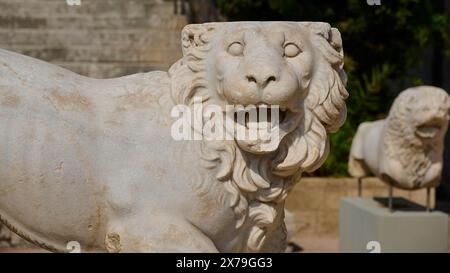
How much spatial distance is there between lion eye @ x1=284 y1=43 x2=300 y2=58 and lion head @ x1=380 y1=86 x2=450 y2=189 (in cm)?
385

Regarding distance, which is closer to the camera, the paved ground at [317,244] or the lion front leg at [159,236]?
the lion front leg at [159,236]

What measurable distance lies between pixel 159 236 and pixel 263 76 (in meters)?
0.61

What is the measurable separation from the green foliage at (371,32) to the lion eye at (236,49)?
7.65 metres

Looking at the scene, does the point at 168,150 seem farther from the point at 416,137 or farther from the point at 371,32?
the point at 371,32

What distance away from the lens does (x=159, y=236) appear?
3.02m

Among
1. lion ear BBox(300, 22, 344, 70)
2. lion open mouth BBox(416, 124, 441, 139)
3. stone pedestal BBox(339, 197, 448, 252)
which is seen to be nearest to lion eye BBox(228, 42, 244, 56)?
lion ear BBox(300, 22, 344, 70)

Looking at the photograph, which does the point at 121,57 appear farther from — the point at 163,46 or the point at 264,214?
the point at 264,214

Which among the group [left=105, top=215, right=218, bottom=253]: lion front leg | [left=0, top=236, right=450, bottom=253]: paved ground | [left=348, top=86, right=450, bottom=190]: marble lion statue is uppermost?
[left=105, top=215, right=218, bottom=253]: lion front leg

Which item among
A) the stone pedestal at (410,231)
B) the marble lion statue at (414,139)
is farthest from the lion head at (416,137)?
the stone pedestal at (410,231)

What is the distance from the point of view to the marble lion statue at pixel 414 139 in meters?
6.82

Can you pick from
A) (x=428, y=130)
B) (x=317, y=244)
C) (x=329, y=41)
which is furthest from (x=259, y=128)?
(x=317, y=244)

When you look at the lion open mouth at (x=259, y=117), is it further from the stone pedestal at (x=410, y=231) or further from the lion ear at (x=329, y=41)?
the stone pedestal at (x=410, y=231)

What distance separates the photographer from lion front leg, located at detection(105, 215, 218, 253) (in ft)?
9.91

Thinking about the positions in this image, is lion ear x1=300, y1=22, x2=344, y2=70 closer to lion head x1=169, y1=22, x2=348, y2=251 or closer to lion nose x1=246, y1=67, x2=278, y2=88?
lion head x1=169, y1=22, x2=348, y2=251
